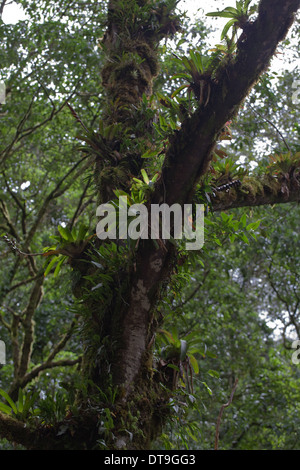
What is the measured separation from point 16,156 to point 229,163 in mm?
4901

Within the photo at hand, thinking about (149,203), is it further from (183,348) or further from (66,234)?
(183,348)

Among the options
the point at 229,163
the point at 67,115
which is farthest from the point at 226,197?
the point at 67,115

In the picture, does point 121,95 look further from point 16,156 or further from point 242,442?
point 242,442

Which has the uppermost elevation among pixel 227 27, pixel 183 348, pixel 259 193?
pixel 227 27

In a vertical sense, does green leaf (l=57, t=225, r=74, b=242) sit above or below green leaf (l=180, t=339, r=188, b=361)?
above
